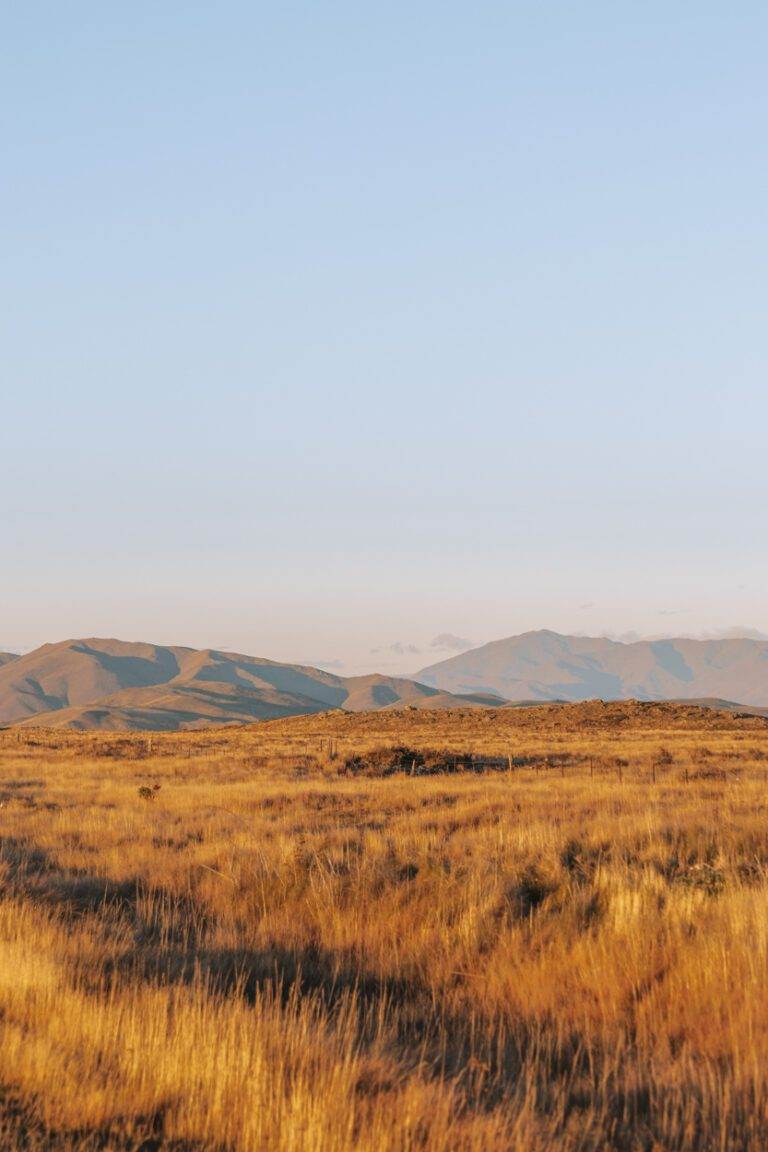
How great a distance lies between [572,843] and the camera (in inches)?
483

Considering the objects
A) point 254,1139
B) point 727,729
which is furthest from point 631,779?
point 727,729

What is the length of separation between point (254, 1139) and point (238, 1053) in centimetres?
81

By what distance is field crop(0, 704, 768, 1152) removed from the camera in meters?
4.54

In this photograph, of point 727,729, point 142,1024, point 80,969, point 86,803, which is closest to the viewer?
point 142,1024

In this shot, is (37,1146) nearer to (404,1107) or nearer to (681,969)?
(404,1107)

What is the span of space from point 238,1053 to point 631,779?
64.6 feet

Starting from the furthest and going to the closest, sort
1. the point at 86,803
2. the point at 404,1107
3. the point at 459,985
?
the point at 86,803, the point at 459,985, the point at 404,1107

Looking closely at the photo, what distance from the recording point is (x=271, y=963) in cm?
745

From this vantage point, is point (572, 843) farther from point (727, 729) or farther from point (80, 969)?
point (727, 729)

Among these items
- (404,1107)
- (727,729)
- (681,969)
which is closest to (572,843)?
(681,969)

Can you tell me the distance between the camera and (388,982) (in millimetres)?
7289

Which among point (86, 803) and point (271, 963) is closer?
point (271, 963)

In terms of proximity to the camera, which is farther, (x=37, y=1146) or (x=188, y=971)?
(x=188, y=971)

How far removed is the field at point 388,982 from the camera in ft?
14.9
